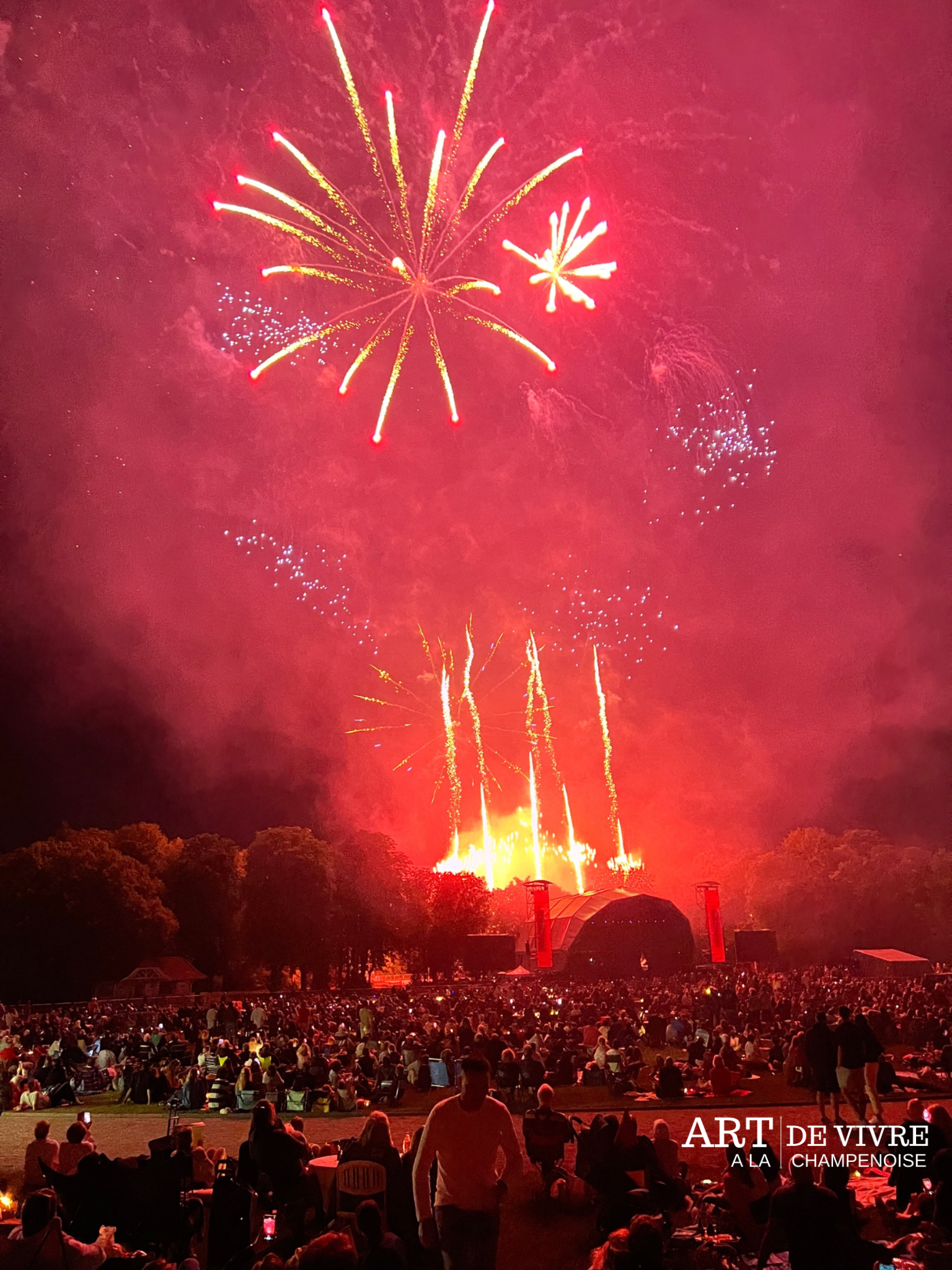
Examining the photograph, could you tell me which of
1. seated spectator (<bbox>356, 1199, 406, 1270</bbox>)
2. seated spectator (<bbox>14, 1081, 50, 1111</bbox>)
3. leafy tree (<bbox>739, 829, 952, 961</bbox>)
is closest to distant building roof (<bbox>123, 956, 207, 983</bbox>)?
seated spectator (<bbox>14, 1081, 50, 1111</bbox>)

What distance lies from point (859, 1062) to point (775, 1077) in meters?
5.85

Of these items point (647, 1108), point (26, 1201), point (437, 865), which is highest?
point (437, 865)

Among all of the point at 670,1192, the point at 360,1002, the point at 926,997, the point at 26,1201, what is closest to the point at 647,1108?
the point at 670,1192

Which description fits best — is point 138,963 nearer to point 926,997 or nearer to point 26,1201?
point 926,997

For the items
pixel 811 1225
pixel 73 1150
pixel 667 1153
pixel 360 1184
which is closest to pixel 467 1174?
pixel 811 1225

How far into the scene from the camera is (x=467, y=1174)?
5152mm

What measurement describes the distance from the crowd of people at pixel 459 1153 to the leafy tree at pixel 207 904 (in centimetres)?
3395

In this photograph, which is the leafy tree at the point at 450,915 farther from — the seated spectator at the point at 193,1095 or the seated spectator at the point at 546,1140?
the seated spectator at the point at 546,1140

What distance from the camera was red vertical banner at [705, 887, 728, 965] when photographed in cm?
4981

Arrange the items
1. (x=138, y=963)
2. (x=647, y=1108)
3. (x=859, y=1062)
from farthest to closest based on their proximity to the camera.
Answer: (x=138, y=963) → (x=647, y=1108) → (x=859, y=1062)

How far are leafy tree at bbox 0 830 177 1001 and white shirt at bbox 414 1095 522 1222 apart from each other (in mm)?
49985

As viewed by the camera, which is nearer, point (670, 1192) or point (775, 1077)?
point (670, 1192)

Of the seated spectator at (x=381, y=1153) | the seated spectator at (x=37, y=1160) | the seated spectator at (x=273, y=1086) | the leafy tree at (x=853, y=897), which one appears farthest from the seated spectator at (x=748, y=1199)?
the leafy tree at (x=853, y=897)

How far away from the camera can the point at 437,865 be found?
7675 centimetres
